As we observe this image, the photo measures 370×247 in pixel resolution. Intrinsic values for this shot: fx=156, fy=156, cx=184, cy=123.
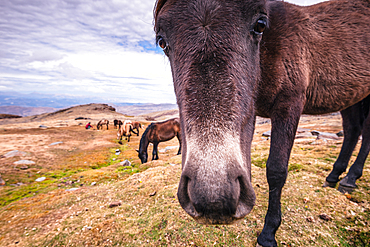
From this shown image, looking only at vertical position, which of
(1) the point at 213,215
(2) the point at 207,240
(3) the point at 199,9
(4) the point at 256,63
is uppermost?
(3) the point at 199,9

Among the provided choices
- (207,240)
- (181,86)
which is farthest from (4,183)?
(181,86)

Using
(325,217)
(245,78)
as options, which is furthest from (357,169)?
(245,78)

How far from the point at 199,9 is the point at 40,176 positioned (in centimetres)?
1342

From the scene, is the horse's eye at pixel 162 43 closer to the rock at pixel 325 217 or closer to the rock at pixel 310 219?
the rock at pixel 310 219

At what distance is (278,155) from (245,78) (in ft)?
5.74

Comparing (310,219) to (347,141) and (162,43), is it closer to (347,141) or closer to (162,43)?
(347,141)

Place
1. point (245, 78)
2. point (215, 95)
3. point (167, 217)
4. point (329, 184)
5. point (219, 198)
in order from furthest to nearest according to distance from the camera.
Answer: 1. point (329, 184)
2. point (167, 217)
3. point (245, 78)
4. point (215, 95)
5. point (219, 198)

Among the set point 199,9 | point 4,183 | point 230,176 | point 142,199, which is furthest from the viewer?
point 4,183

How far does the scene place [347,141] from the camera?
5137 millimetres

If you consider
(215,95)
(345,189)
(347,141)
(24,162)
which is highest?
(215,95)

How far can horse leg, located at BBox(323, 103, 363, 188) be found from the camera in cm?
480

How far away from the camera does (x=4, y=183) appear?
8656 mm

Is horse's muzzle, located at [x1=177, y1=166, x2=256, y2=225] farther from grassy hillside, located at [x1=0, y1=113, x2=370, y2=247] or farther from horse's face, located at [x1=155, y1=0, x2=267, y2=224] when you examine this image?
grassy hillside, located at [x1=0, y1=113, x2=370, y2=247]

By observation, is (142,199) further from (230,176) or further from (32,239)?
(230,176)
